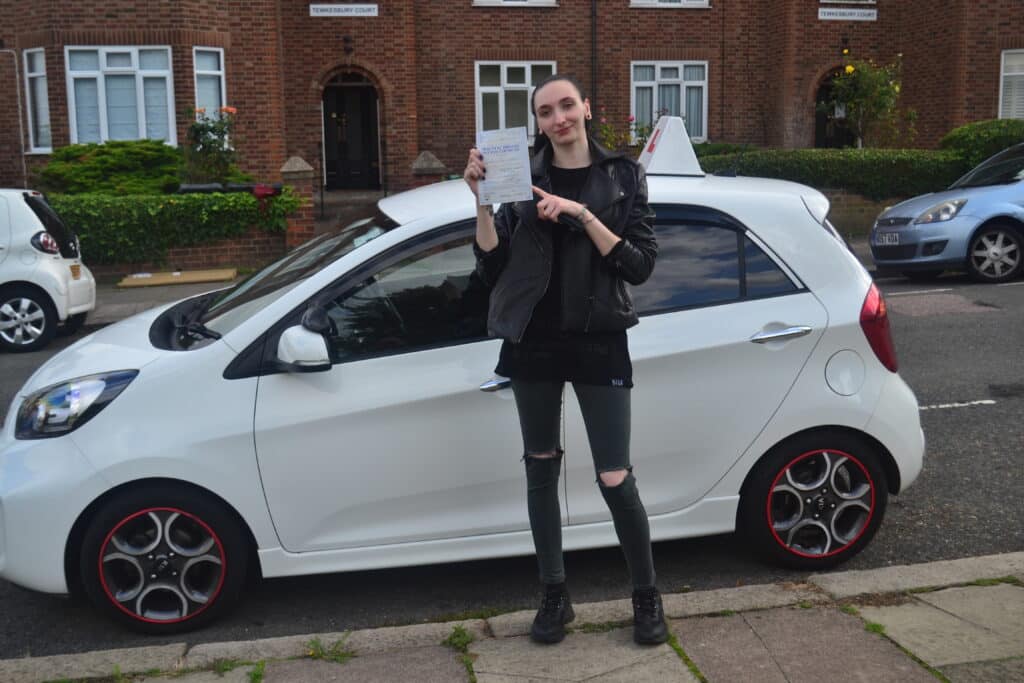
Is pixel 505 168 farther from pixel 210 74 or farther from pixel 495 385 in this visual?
pixel 210 74

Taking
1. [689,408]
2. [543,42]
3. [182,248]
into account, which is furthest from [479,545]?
[543,42]

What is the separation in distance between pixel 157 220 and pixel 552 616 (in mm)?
13771

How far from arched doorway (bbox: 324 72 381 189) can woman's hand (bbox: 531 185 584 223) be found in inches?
858

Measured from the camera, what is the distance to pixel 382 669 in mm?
3750

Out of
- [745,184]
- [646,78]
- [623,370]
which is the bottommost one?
[623,370]

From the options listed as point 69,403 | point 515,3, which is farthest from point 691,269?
point 515,3

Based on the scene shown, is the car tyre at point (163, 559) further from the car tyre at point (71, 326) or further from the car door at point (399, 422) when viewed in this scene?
the car tyre at point (71, 326)

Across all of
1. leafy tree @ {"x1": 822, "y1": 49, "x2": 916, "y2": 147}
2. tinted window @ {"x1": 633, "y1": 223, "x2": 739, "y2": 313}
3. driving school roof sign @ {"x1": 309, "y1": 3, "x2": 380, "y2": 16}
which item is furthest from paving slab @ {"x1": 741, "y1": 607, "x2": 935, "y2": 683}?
driving school roof sign @ {"x1": 309, "y1": 3, "x2": 380, "y2": 16}

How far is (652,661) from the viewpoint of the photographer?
12.2 feet

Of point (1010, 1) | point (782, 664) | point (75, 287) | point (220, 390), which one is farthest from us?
point (1010, 1)

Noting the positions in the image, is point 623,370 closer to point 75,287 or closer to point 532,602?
point 532,602

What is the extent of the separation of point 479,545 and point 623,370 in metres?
1.16

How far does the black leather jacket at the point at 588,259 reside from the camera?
12.0 feet

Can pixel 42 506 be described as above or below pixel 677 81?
below
